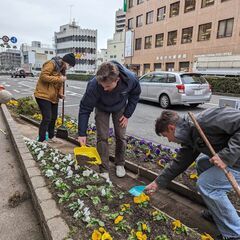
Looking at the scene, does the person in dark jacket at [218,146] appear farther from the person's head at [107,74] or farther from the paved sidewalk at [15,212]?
the paved sidewalk at [15,212]

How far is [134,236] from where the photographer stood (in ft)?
6.45

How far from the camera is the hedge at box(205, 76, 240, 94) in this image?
16.8 metres

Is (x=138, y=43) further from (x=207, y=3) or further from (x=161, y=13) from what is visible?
(x=207, y=3)

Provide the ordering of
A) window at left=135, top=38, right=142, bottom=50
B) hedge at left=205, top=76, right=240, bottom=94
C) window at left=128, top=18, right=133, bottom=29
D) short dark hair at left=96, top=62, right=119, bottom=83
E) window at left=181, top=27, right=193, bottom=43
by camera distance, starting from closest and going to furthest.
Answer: short dark hair at left=96, top=62, right=119, bottom=83 < hedge at left=205, top=76, right=240, bottom=94 < window at left=181, top=27, right=193, bottom=43 < window at left=135, top=38, right=142, bottom=50 < window at left=128, top=18, right=133, bottom=29

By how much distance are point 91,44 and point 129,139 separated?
85.3 m

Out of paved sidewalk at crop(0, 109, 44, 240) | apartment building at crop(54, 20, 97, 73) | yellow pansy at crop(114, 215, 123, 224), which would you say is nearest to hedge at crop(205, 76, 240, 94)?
paved sidewalk at crop(0, 109, 44, 240)

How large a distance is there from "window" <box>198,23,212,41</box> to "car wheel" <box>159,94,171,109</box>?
1777 centimetres

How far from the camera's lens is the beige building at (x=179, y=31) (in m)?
22.9

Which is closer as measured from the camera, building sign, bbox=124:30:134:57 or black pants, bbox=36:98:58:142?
black pants, bbox=36:98:58:142

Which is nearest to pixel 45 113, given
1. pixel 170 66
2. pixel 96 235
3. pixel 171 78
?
pixel 96 235

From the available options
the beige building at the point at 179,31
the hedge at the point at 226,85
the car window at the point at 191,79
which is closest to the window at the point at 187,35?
the beige building at the point at 179,31

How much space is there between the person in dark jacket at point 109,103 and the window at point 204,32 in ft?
80.5

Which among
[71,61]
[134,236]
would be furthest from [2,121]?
[134,236]

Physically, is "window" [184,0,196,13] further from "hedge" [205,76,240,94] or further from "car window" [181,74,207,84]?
"car window" [181,74,207,84]
